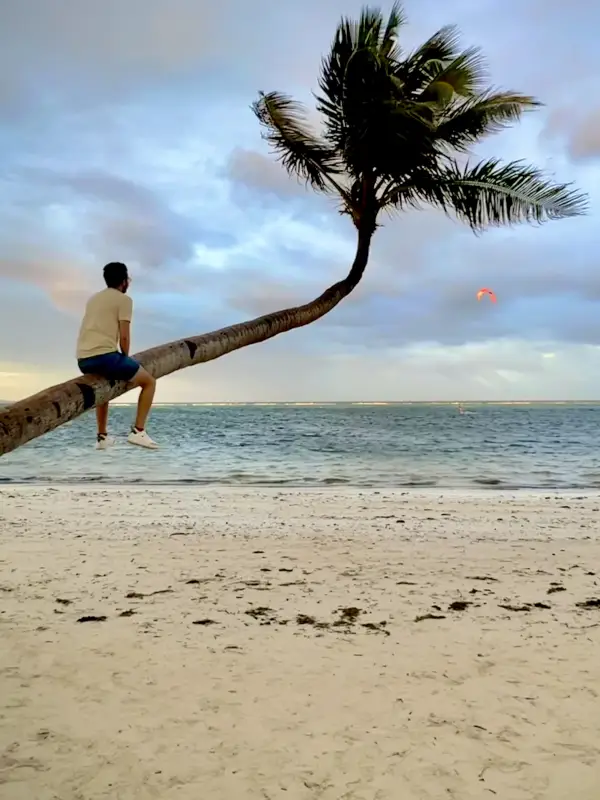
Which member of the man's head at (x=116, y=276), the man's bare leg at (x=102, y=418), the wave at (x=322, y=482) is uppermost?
the man's head at (x=116, y=276)

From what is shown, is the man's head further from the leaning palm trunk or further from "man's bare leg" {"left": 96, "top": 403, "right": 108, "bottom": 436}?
"man's bare leg" {"left": 96, "top": 403, "right": 108, "bottom": 436}

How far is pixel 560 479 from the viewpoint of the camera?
73.0 feet

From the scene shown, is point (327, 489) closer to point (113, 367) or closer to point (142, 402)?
point (142, 402)

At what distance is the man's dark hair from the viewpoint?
4.07 metres

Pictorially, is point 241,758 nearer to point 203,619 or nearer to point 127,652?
point 127,652

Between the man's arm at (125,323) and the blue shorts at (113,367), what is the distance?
1.07 ft

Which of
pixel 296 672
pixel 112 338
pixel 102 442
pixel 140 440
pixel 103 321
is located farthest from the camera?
pixel 296 672

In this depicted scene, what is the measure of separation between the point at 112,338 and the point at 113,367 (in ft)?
1.33

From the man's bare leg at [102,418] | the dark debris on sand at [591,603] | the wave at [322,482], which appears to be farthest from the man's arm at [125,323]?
the wave at [322,482]

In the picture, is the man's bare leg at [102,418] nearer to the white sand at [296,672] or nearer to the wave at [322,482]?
the white sand at [296,672]

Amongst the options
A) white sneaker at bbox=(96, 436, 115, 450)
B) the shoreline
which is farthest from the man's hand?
the shoreline

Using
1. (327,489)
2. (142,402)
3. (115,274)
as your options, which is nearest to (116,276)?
(115,274)

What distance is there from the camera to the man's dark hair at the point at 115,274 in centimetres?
407

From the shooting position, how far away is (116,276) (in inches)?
161
